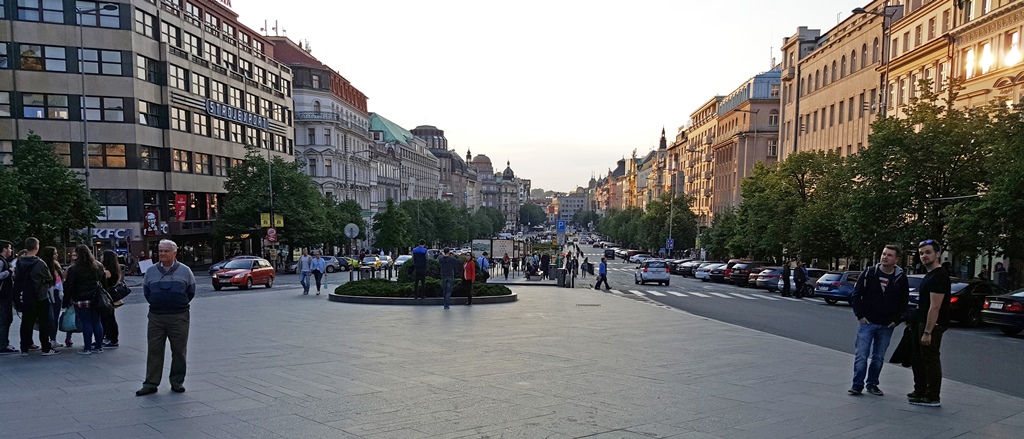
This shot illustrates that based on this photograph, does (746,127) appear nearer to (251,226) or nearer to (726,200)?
(726,200)

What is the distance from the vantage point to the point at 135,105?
43594mm

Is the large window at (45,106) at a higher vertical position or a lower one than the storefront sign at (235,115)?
lower

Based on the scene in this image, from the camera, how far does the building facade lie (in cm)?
4066

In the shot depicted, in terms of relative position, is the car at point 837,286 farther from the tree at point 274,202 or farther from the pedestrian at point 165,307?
the tree at point 274,202

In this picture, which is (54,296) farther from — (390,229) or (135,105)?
(390,229)

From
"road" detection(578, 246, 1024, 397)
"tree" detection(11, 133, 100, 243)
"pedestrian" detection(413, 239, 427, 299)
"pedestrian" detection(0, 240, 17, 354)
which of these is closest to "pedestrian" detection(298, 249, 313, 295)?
"pedestrian" detection(413, 239, 427, 299)

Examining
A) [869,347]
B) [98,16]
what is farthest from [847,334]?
[98,16]

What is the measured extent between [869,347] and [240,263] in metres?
27.6

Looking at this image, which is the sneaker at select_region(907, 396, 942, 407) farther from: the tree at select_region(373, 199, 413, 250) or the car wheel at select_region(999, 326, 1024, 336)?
the tree at select_region(373, 199, 413, 250)

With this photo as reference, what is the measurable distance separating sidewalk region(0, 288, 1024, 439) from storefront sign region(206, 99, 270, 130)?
42.8 meters

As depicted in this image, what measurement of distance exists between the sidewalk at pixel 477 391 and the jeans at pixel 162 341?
251mm

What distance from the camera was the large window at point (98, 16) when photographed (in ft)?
135

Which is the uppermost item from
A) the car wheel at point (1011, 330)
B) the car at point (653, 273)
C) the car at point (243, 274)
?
the car wheel at point (1011, 330)

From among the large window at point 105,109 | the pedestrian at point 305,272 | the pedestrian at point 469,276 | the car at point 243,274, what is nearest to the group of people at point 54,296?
the pedestrian at point 469,276
